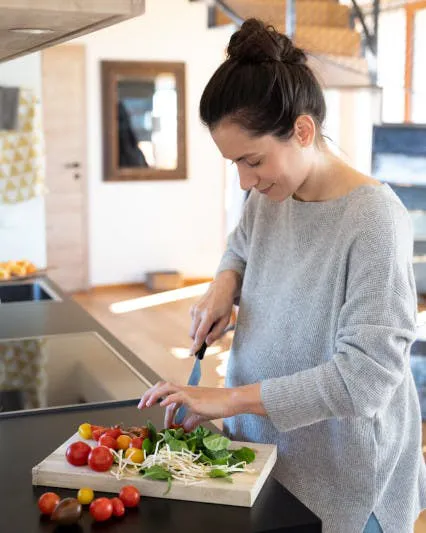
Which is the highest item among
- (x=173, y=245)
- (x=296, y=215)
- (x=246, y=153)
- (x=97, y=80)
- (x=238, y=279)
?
(x=97, y=80)

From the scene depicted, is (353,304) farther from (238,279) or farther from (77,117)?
(77,117)

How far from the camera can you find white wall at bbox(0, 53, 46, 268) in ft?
20.5

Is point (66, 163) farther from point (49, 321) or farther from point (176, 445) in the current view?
point (176, 445)

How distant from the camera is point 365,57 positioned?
252 inches

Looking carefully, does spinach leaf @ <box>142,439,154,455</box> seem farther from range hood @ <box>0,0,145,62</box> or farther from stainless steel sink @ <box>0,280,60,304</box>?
stainless steel sink @ <box>0,280,60,304</box>

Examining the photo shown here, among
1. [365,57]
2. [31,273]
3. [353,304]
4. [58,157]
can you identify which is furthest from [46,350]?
[58,157]

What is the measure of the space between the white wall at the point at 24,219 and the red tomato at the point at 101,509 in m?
5.25

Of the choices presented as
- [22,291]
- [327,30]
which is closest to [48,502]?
[22,291]

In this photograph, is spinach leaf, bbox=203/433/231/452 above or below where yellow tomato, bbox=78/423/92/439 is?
A: above

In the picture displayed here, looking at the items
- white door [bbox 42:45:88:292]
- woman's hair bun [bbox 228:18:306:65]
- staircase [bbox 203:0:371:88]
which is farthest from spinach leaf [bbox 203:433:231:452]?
white door [bbox 42:45:88:292]

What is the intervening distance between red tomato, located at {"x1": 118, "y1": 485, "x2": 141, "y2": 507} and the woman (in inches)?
7.3

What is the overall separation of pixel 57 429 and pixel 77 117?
670 cm

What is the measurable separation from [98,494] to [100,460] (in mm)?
54

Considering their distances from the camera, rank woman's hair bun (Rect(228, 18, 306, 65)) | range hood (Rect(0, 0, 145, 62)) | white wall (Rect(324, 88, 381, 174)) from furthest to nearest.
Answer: white wall (Rect(324, 88, 381, 174)) → woman's hair bun (Rect(228, 18, 306, 65)) → range hood (Rect(0, 0, 145, 62))
